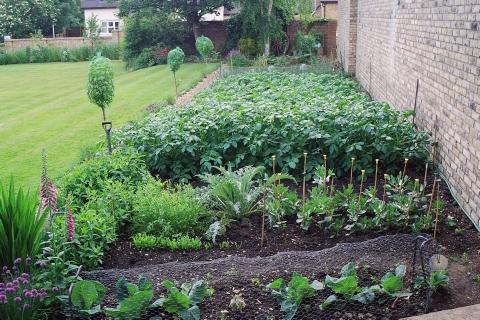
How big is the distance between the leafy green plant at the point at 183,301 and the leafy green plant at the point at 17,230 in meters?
1.05

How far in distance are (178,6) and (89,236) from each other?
22.4m

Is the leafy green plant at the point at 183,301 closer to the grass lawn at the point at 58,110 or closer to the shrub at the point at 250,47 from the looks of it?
the grass lawn at the point at 58,110

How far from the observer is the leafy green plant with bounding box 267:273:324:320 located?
3319 millimetres

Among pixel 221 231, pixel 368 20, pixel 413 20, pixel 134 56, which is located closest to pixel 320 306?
pixel 221 231

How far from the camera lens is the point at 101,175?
5.65m

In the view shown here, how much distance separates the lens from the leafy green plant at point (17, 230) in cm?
368

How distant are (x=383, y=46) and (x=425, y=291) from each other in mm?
6945

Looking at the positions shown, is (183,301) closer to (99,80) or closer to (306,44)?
(99,80)

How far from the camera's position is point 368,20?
12000 mm

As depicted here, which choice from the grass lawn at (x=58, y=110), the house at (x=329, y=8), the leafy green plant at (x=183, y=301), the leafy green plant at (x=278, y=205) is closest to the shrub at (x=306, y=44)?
the grass lawn at (x=58, y=110)

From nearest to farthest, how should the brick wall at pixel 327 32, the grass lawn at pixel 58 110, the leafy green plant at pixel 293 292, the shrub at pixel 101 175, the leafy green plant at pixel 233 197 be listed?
1. the leafy green plant at pixel 293 292
2. the leafy green plant at pixel 233 197
3. the shrub at pixel 101 175
4. the grass lawn at pixel 58 110
5. the brick wall at pixel 327 32

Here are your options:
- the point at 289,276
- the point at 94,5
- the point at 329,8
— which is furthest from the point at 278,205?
the point at 94,5

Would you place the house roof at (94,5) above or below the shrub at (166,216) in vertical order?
above

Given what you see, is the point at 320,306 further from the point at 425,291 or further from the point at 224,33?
the point at 224,33
